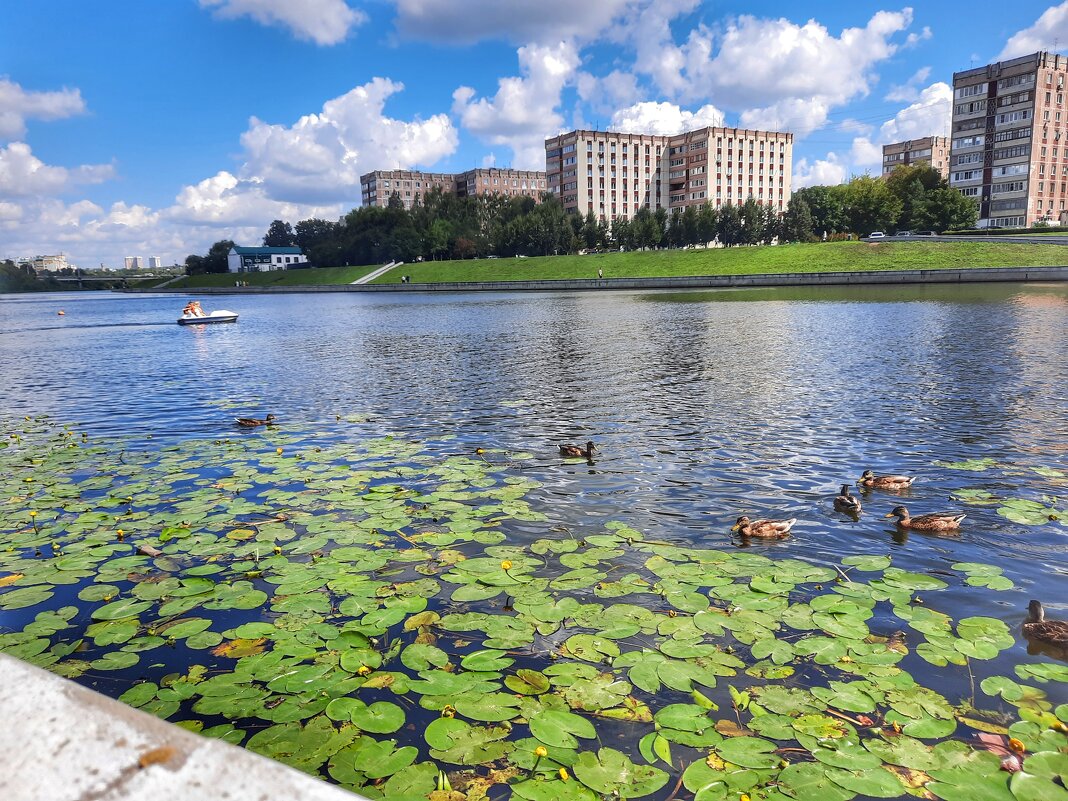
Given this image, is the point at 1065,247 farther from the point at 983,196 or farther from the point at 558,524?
the point at 558,524

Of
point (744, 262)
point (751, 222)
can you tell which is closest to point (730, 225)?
point (751, 222)

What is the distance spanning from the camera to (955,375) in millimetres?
20328

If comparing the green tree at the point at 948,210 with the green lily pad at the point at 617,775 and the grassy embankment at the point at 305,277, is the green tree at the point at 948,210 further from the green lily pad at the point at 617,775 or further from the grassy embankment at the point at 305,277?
the green lily pad at the point at 617,775

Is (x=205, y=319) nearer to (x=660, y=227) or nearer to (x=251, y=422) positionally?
(x=251, y=422)

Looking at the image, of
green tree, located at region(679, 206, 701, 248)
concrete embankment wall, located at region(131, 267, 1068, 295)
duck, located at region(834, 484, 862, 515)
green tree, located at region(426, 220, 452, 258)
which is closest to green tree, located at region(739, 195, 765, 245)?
green tree, located at region(679, 206, 701, 248)

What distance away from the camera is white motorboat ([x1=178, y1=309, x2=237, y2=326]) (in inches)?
2048

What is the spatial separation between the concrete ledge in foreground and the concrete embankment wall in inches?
3121

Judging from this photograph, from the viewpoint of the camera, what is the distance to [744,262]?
88.9 meters

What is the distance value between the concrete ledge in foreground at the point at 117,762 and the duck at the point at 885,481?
10.3 metres

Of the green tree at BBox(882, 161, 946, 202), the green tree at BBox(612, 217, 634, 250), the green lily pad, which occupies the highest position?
the green tree at BBox(882, 161, 946, 202)

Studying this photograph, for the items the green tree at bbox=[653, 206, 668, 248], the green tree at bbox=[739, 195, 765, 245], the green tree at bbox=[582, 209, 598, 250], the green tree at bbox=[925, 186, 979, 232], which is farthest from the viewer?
the green tree at bbox=[582, 209, 598, 250]

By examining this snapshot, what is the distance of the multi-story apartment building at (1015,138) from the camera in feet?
373

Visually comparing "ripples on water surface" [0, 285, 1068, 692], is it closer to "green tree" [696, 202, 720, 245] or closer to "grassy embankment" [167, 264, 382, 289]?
"green tree" [696, 202, 720, 245]

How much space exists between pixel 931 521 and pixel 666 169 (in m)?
193
